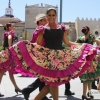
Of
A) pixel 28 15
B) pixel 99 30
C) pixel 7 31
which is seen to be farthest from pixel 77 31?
pixel 7 31

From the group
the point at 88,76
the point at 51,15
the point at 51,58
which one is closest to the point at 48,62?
the point at 51,58

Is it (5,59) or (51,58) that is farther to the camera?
(5,59)

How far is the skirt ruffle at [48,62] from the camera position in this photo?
389 cm

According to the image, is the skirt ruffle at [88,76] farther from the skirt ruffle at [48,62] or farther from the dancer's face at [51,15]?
the dancer's face at [51,15]

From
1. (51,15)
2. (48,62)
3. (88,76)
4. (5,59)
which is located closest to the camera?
(48,62)

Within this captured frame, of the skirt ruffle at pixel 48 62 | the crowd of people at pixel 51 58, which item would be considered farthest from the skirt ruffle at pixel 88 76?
the skirt ruffle at pixel 48 62

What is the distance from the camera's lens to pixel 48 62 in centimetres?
395

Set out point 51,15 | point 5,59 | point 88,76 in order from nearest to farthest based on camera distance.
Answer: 1. point 51,15
2. point 88,76
3. point 5,59

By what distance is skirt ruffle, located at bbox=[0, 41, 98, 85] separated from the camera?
12.8ft

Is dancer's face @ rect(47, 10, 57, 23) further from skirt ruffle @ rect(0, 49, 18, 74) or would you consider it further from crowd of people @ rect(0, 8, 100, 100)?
skirt ruffle @ rect(0, 49, 18, 74)

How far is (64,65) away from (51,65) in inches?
7.6

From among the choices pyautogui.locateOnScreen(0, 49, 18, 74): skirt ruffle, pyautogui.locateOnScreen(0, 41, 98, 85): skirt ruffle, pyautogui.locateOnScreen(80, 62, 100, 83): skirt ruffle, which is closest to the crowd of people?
pyautogui.locateOnScreen(0, 41, 98, 85): skirt ruffle

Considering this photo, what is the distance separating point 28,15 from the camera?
67000 millimetres

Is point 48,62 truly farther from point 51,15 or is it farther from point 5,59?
point 5,59
